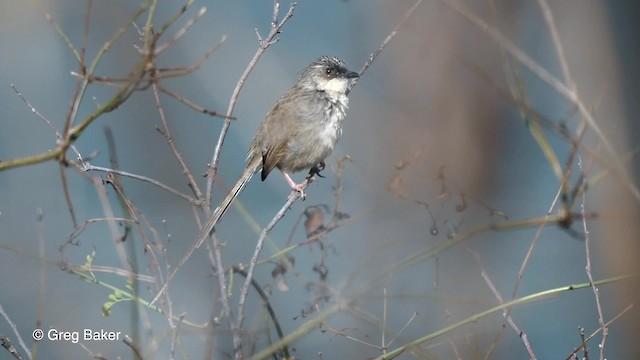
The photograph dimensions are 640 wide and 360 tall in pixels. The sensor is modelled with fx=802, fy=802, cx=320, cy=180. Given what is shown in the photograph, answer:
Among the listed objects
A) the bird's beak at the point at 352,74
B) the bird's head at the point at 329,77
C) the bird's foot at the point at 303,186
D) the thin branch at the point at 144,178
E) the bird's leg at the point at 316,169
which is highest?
the bird's head at the point at 329,77

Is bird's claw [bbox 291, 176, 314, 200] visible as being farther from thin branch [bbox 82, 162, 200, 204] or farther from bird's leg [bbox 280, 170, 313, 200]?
thin branch [bbox 82, 162, 200, 204]

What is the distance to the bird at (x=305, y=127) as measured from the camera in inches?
240

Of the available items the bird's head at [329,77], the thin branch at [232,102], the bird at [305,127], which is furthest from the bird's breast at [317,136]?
the thin branch at [232,102]

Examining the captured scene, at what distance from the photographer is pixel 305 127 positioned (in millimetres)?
6168

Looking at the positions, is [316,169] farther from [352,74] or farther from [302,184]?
[352,74]

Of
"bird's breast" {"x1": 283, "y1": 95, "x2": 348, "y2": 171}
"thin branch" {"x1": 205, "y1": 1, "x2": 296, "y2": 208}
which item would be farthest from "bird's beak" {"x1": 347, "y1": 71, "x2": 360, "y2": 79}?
"thin branch" {"x1": 205, "y1": 1, "x2": 296, "y2": 208}

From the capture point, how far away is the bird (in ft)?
20.0

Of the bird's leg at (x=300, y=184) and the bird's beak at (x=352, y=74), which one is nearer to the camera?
the bird's leg at (x=300, y=184)

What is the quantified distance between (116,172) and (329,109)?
318 cm

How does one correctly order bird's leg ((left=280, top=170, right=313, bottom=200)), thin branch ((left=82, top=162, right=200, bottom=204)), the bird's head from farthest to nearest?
1. the bird's head
2. bird's leg ((left=280, top=170, right=313, bottom=200))
3. thin branch ((left=82, top=162, right=200, bottom=204))

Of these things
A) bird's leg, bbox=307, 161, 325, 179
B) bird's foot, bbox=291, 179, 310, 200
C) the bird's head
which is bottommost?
bird's foot, bbox=291, 179, 310, 200

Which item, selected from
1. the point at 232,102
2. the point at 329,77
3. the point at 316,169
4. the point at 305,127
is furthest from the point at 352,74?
the point at 232,102

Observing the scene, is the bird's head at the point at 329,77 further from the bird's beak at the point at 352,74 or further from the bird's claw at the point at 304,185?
the bird's claw at the point at 304,185

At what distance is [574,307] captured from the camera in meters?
7.20
